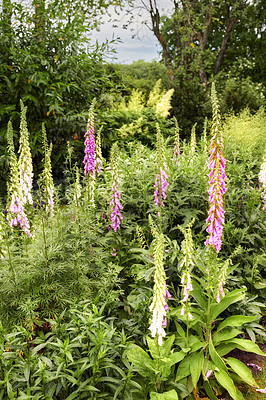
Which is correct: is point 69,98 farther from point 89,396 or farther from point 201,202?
point 89,396

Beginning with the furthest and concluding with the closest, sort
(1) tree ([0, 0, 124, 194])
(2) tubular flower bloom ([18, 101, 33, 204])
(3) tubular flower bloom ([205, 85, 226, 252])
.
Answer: (1) tree ([0, 0, 124, 194])
(2) tubular flower bloom ([18, 101, 33, 204])
(3) tubular flower bloom ([205, 85, 226, 252])

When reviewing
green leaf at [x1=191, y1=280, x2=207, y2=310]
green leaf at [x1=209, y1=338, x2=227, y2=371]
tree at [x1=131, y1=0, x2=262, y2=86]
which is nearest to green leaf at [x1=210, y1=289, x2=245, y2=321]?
green leaf at [x1=191, y1=280, x2=207, y2=310]

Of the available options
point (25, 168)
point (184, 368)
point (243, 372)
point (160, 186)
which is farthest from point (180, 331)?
point (25, 168)

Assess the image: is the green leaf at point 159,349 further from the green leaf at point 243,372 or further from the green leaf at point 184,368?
the green leaf at point 243,372

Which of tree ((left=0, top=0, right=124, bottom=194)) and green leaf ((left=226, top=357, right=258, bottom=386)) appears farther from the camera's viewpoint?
tree ((left=0, top=0, right=124, bottom=194))

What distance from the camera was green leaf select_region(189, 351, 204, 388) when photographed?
113 inches

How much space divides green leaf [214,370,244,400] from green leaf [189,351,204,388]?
158 millimetres

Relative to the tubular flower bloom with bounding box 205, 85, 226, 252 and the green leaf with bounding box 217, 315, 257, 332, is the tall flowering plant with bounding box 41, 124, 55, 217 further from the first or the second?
the green leaf with bounding box 217, 315, 257, 332

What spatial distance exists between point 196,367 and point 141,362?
56cm

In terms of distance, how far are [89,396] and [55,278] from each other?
105 cm

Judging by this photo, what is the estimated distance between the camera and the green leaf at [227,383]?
9.34ft

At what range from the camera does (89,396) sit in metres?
2.60

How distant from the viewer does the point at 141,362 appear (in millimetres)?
2705

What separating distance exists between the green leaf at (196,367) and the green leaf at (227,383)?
0.52 feet
